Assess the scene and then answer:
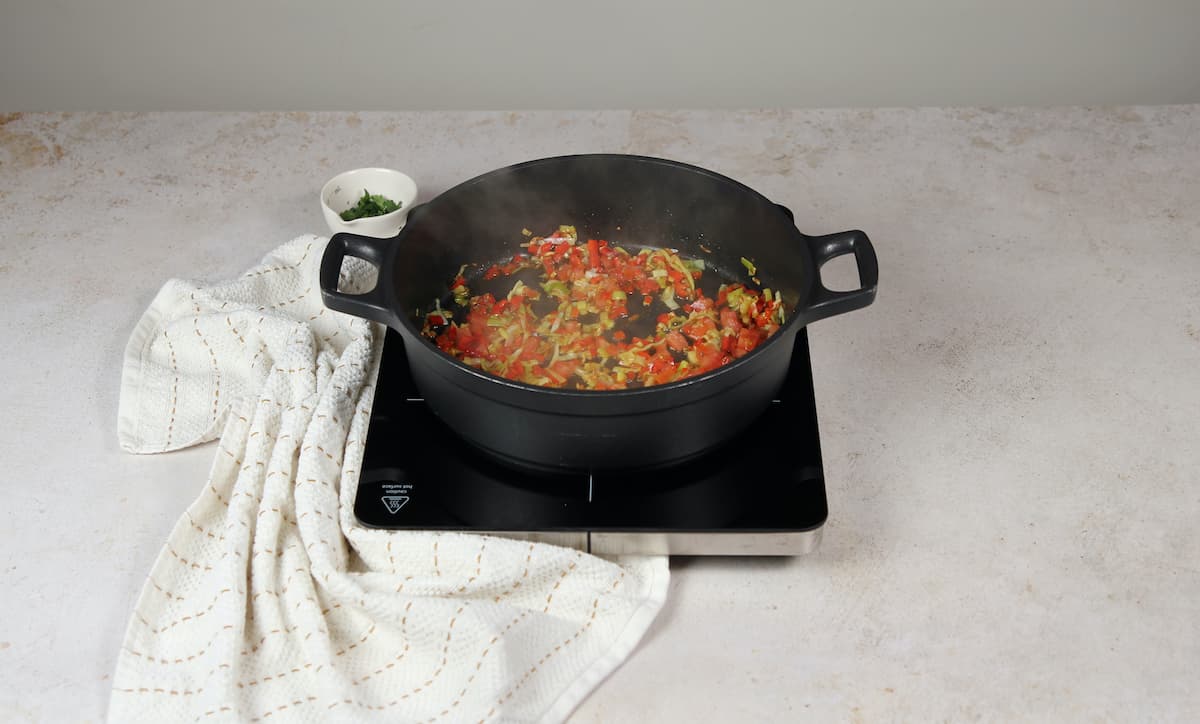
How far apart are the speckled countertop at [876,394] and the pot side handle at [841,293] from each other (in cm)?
30

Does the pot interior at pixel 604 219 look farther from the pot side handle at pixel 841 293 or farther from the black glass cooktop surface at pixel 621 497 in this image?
the black glass cooktop surface at pixel 621 497

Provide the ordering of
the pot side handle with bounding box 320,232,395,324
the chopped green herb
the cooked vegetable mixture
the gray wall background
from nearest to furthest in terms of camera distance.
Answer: the pot side handle with bounding box 320,232,395,324 < the cooked vegetable mixture < the chopped green herb < the gray wall background

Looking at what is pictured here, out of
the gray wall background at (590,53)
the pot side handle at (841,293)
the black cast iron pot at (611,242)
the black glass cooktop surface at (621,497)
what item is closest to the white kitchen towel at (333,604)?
the black glass cooktop surface at (621,497)

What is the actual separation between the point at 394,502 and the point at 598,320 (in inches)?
16.7

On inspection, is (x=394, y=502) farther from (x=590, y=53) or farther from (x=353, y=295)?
(x=590, y=53)

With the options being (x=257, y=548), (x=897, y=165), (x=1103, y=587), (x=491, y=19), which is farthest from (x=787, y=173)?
(x=257, y=548)

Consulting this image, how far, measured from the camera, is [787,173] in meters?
2.18

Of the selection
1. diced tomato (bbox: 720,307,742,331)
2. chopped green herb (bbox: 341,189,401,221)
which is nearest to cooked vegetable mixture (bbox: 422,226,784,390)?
diced tomato (bbox: 720,307,742,331)

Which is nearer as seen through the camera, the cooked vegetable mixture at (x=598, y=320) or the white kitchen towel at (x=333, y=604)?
the white kitchen towel at (x=333, y=604)

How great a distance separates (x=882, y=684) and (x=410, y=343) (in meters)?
0.68

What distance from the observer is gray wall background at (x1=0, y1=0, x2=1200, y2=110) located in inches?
101

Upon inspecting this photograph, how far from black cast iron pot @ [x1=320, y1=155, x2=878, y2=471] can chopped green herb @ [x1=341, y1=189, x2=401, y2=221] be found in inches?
11.1

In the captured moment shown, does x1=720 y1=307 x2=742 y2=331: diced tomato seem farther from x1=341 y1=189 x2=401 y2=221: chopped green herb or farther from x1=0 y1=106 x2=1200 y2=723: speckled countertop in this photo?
x1=341 y1=189 x2=401 y2=221: chopped green herb

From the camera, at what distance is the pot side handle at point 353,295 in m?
1.40
